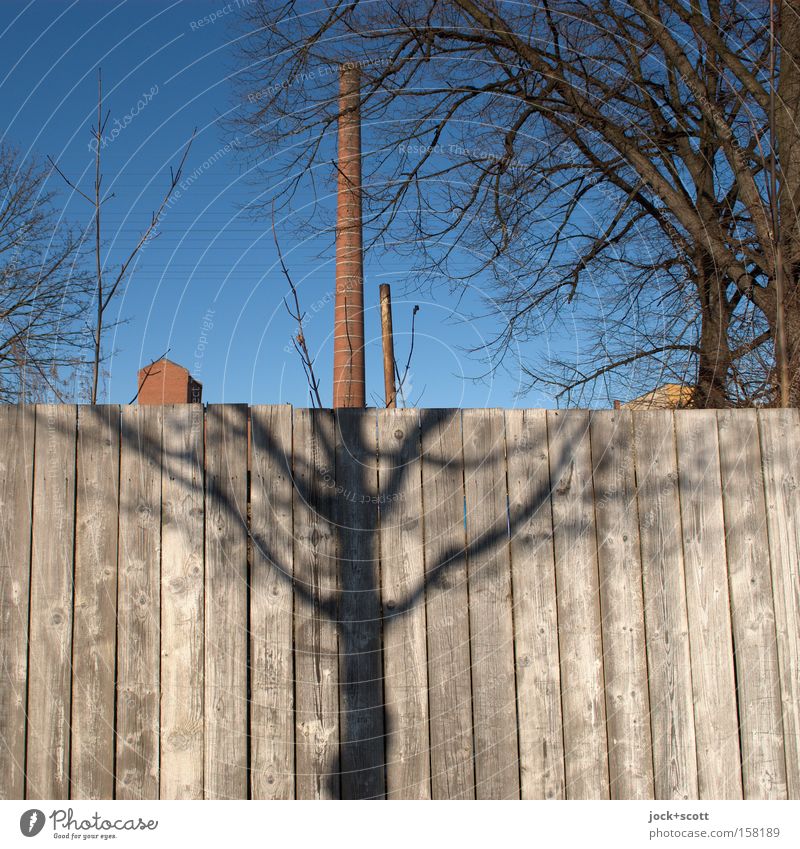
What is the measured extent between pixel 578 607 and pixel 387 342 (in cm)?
261

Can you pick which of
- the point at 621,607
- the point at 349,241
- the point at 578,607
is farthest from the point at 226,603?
the point at 349,241

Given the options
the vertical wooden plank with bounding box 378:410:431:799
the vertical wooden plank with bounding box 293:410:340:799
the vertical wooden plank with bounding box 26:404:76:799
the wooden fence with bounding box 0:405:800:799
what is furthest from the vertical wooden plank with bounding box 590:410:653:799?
the vertical wooden plank with bounding box 26:404:76:799

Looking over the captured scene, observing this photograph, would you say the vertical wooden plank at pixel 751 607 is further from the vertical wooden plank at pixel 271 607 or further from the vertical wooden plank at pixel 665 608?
the vertical wooden plank at pixel 271 607

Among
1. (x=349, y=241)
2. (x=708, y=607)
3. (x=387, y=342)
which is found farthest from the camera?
(x=349, y=241)

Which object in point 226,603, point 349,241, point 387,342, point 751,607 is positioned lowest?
point 751,607

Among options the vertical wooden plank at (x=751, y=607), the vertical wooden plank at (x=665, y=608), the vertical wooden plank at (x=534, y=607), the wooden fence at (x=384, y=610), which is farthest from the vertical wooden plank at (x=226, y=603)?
the vertical wooden plank at (x=751, y=607)

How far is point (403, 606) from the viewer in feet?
10.7

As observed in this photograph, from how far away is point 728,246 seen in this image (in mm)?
6004

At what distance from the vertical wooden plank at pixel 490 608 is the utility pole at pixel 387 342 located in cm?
87

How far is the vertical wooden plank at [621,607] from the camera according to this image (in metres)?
3.30

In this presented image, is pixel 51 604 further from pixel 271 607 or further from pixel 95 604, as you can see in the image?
pixel 271 607

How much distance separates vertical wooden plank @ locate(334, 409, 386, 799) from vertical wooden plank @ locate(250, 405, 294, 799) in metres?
0.15

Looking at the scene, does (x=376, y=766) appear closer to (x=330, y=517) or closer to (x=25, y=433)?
(x=330, y=517)

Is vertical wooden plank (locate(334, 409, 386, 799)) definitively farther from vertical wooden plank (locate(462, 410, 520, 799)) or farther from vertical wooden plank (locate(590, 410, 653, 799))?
vertical wooden plank (locate(590, 410, 653, 799))
